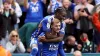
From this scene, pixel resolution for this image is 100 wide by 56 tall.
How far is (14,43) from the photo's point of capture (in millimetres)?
10883

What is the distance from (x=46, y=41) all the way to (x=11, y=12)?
277 centimetres

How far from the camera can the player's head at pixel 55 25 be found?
8.33m

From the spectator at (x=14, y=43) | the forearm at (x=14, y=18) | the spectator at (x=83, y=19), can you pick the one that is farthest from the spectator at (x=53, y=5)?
the spectator at (x=14, y=43)

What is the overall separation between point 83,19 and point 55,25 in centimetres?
313

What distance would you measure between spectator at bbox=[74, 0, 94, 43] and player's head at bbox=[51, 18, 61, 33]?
9.83ft

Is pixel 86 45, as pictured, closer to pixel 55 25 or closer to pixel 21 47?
pixel 21 47

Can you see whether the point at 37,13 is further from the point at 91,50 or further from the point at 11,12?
the point at 91,50

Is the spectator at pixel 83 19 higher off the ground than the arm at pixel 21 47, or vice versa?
the spectator at pixel 83 19

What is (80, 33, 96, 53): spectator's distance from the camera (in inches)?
441

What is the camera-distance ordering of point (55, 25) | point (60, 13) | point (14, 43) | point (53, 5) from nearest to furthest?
1. point (60, 13)
2. point (55, 25)
3. point (14, 43)
4. point (53, 5)

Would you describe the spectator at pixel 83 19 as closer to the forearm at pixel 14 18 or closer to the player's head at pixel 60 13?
the forearm at pixel 14 18

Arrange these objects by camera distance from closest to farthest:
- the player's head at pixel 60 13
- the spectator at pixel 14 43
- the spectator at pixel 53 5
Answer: the player's head at pixel 60 13 < the spectator at pixel 14 43 < the spectator at pixel 53 5

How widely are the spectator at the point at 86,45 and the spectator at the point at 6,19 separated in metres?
1.90

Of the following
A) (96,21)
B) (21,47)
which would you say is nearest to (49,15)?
(21,47)
